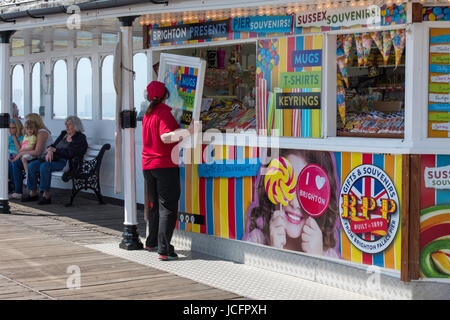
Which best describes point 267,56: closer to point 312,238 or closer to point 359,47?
point 359,47

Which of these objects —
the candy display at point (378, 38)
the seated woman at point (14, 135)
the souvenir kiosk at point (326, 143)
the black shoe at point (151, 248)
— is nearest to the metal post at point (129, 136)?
the black shoe at point (151, 248)

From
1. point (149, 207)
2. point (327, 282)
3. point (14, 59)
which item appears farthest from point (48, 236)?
point (14, 59)

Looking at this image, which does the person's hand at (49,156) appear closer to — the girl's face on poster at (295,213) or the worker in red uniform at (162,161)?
the worker in red uniform at (162,161)

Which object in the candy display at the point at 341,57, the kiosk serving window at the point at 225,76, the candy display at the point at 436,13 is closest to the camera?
the candy display at the point at 436,13

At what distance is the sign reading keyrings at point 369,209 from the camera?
6094 mm

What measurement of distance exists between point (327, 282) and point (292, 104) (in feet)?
5.37

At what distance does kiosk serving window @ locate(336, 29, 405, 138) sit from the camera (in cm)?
636

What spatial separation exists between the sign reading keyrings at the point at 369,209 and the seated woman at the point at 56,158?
6.11 metres

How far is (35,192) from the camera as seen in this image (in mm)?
12047

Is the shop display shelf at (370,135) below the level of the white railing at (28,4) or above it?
below

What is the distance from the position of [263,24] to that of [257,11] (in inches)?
8.4

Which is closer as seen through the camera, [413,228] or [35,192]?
[413,228]

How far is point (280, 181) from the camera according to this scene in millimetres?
7102
